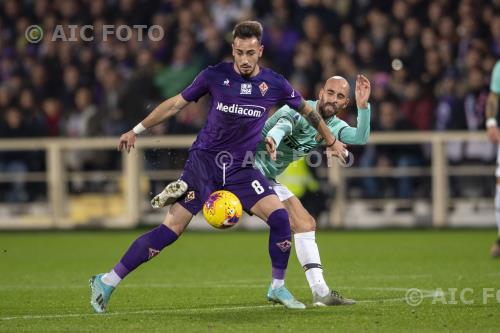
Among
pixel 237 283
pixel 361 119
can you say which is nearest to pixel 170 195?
pixel 361 119

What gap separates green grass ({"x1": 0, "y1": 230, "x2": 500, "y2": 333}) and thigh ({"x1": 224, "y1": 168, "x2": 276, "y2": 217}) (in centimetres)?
87

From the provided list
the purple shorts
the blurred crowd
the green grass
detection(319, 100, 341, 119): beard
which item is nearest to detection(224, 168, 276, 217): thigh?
the purple shorts

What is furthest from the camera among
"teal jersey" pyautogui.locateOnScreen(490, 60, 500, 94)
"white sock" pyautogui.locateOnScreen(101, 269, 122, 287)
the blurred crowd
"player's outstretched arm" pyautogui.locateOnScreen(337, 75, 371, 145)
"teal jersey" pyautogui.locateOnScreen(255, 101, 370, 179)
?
the blurred crowd

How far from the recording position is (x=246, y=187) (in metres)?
8.57

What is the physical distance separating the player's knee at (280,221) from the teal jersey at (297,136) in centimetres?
76

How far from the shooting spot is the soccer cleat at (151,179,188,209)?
8414 millimetres

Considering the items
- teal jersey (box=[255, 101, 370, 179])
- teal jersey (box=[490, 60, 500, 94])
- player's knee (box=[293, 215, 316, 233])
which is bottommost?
player's knee (box=[293, 215, 316, 233])

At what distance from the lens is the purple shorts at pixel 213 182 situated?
848 cm

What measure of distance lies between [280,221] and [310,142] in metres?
1.03

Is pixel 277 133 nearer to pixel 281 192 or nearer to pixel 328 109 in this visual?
pixel 328 109

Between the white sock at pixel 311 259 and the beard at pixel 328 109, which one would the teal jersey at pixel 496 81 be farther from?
the white sock at pixel 311 259

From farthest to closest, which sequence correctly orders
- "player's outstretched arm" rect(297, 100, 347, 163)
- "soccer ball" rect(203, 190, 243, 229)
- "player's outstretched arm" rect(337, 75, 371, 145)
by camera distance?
1. "player's outstretched arm" rect(337, 75, 371, 145)
2. "player's outstretched arm" rect(297, 100, 347, 163)
3. "soccer ball" rect(203, 190, 243, 229)

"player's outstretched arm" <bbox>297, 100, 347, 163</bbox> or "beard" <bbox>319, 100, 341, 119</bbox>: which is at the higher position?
"beard" <bbox>319, 100, 341, 119</bbox>

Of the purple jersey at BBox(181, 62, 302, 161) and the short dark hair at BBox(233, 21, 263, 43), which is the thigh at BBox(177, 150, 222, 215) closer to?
the purple jersey at BBox(181, 62, 302, 161)
